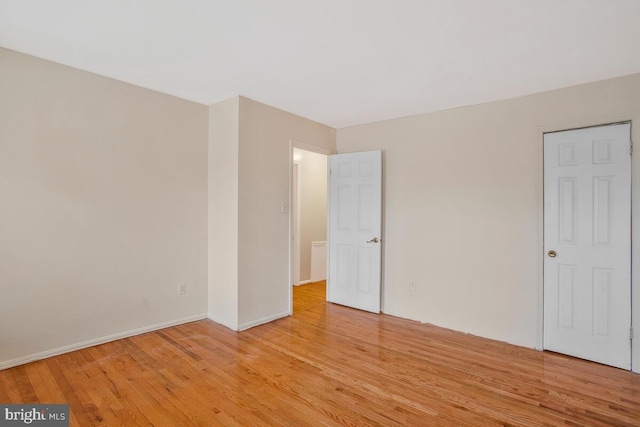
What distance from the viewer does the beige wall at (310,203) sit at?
5.62 metres

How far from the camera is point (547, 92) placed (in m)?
3.11

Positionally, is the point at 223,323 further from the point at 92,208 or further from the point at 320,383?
the point at 92,208

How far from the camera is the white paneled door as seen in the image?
2762mm

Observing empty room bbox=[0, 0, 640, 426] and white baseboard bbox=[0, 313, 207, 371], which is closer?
empty room bbox=[0, 0, 640, 426]

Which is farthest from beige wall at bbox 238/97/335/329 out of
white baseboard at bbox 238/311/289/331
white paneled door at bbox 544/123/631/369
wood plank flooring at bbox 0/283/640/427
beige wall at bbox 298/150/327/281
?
white paneled door at bbox 544/123/631/369

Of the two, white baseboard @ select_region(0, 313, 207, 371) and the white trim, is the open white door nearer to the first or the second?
the white trim

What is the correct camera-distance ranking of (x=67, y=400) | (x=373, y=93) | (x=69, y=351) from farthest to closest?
(x=373, y=93) → (x=69, y=351) → (x=67, y=400)

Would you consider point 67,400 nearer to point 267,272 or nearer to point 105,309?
point 105,309

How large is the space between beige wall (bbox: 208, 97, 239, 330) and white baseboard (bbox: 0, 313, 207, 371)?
332 millimetres

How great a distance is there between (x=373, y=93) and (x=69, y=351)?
359cm

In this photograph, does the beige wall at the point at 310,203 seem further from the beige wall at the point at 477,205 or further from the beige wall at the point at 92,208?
the beige wall at the point at 92,208

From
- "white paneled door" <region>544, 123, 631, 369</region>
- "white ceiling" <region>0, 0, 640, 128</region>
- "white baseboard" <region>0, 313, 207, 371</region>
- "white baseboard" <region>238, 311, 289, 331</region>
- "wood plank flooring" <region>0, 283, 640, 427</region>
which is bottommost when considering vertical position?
"wood plank flooring" <region>0, 283, 640, 427</region>

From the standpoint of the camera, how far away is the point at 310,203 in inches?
227

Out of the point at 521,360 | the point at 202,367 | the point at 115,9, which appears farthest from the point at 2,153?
the point at 521,360
